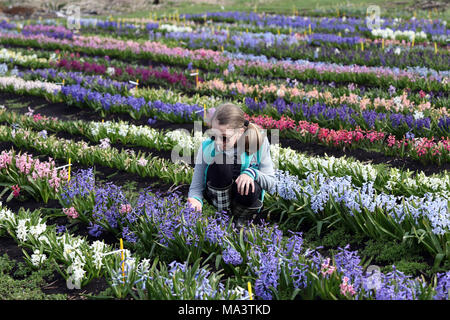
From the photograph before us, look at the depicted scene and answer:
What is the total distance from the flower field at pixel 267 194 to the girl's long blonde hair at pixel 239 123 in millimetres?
718

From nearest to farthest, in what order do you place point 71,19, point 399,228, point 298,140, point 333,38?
point 399,228, point 298,140, point 333,38, point 71,19

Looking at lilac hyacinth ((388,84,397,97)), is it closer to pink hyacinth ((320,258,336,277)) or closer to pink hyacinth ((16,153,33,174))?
pink hyacinth ((16,153,33,174))

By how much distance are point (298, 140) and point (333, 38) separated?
8919 mm

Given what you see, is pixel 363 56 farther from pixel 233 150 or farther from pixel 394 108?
pixel 233 150

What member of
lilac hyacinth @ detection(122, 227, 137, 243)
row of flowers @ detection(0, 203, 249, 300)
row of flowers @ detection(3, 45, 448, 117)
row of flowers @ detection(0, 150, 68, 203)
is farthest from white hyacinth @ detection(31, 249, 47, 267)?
row of flowers @ detection(3, 45, 448, 117)

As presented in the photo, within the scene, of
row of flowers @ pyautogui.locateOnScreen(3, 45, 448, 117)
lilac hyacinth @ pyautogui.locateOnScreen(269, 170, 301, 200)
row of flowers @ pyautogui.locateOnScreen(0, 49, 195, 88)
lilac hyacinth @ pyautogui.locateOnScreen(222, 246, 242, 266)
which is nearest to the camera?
lilac hyacinth @ pyautogui.locateOnScreen(222, 246, 242, 266)

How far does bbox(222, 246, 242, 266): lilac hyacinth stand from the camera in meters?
4.27

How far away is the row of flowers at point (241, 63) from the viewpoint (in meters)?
11.0

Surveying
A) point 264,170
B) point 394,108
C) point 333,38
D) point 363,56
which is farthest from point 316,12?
point 264,170

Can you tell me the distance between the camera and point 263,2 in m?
29.4

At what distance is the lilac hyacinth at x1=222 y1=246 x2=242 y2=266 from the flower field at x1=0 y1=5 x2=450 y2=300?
0.04ft

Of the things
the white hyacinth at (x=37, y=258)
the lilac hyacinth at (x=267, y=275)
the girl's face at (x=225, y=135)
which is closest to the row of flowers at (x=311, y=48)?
the girl's face at (x=225, y=135)
